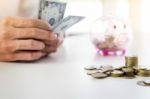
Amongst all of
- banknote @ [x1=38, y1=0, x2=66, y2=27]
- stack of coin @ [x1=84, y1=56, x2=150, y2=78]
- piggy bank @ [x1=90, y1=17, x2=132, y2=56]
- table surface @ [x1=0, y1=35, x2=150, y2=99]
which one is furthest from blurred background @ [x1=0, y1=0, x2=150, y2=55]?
stack of coin @ [x1=84, y1=56, x2=150, y2=78]

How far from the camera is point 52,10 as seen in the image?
1317mm

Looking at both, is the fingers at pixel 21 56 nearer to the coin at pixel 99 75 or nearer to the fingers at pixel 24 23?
the fingers at pixel 24 23

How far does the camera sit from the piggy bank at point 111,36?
1088 millimetres

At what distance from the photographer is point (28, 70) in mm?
825

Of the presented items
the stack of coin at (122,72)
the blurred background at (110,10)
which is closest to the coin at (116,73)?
the stack of coin at (122,72)

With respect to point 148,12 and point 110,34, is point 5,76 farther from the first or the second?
point 148,12

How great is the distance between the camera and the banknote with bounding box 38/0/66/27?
Answer: 1.27 metres

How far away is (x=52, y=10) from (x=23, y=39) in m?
0.37

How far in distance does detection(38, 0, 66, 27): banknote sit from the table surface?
0.35 meters

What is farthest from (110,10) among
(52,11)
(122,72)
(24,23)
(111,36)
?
(122,72)

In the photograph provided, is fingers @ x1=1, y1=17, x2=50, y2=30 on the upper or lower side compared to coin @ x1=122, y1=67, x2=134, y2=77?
upper

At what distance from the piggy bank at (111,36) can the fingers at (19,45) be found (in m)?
0.24

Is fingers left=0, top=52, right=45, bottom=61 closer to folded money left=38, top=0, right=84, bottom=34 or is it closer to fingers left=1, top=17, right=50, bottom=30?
fingers left=1, top=17, right=50, bottom=30

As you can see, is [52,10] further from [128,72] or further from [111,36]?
[128,72]
